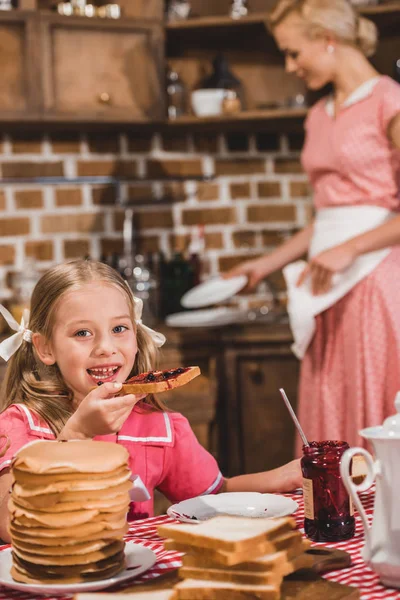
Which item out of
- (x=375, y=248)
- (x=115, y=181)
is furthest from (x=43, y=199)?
(x=375, y=248)

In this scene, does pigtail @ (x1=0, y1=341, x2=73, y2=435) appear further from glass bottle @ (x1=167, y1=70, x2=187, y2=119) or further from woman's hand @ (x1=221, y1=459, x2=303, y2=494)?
glass bottle @ (x1=167, y1=70, x2=187, y2=119)

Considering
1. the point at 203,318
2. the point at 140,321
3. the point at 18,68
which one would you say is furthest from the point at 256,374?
the point at 140,321

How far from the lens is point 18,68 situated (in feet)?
10.1

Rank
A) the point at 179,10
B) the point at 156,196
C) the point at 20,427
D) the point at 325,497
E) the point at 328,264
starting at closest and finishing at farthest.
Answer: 1. the point at 325,497
2. the point at 20,427
3. the point at 328,264
4. the point at 179,10
5. the point at 156,196

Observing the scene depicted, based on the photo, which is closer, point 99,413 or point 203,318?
point 99,413

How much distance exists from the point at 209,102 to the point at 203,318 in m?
0.78

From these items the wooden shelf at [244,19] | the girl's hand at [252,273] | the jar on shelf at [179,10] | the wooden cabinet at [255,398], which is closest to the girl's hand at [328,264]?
the girl's hand at [252,273]

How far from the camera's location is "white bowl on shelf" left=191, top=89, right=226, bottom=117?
3.29 meters

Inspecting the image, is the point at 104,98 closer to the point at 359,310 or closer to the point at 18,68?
the point at 18,68

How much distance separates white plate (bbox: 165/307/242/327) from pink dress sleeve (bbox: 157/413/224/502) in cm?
159

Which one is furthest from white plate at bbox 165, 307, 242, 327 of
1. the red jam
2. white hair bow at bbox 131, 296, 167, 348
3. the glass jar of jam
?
the glass jar of jam

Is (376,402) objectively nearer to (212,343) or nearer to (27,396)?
(212,343)

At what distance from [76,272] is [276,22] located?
144 centimetres

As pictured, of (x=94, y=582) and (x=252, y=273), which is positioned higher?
(x=252, y=273)
